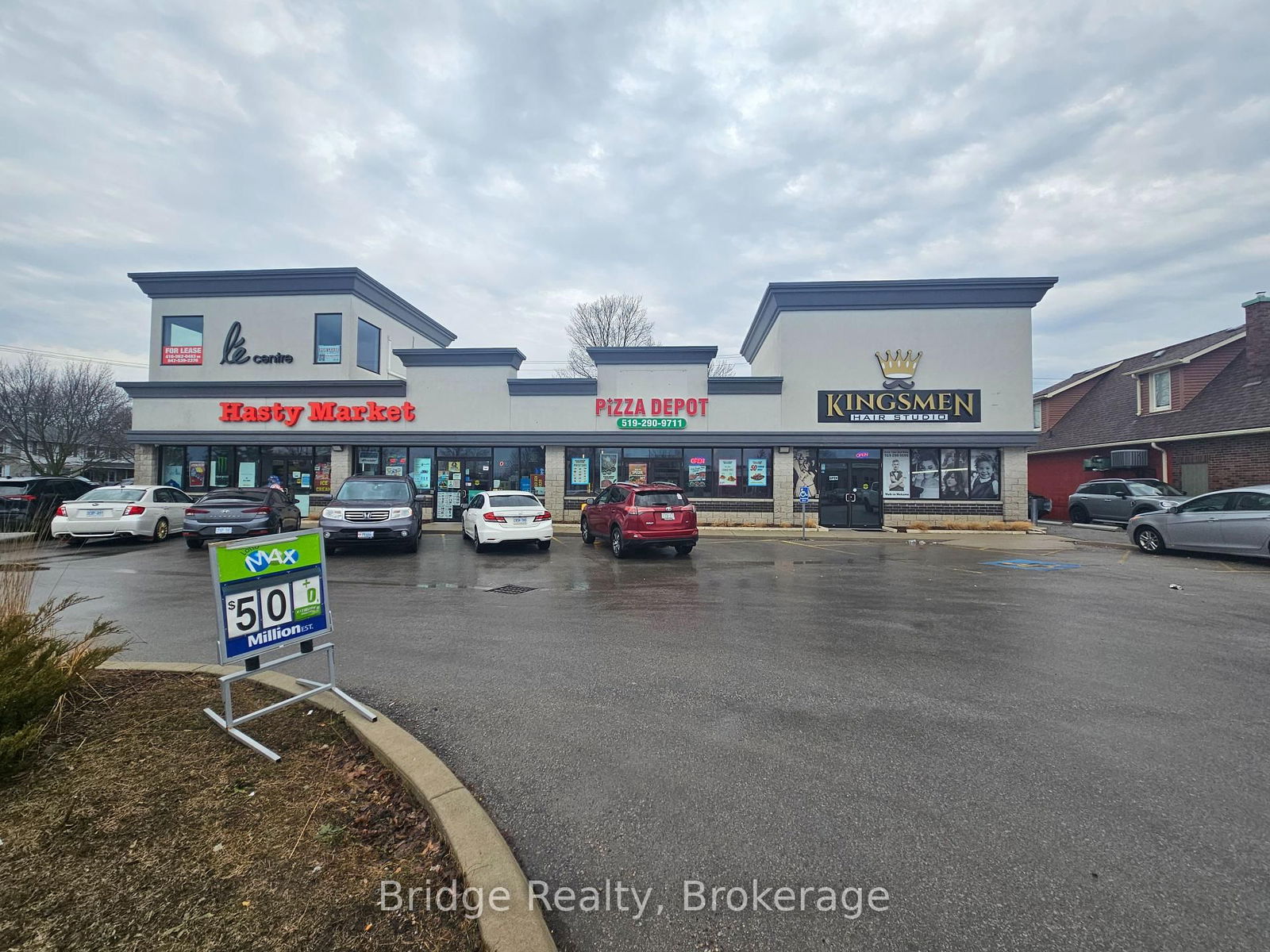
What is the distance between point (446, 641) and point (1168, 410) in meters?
29.0

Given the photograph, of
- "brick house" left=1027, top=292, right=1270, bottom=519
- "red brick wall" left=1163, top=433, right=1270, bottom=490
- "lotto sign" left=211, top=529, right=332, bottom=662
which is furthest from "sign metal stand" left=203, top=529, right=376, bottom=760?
"brick house" left=1027, top=292, right=1270, bottom=519

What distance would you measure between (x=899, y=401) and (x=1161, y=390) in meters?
12.6

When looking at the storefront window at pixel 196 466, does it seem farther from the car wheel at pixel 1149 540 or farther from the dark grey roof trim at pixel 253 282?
the car wheel at pixel 1149 540

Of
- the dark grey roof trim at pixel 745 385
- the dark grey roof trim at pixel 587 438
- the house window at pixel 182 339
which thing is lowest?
the dark grey roof trim at pixel 587 438

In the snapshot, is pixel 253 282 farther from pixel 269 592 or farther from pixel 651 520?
pixel 269 592

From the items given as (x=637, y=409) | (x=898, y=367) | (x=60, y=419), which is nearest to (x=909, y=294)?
(x=898, y=367)

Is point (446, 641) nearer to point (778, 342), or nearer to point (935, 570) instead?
point (935, 570)

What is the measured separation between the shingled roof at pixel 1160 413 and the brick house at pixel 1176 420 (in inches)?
1.6

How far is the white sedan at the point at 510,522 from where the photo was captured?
1377cm

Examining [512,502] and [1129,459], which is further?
[1129,459]

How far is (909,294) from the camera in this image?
67.6 ft

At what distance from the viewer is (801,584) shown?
391 inches

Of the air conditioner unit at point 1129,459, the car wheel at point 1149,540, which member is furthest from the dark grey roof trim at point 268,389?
the air conditioner unit at point 1129,459

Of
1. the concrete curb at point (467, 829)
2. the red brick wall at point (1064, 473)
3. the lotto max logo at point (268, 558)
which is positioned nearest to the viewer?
the concrete curb at point (467, 829)
